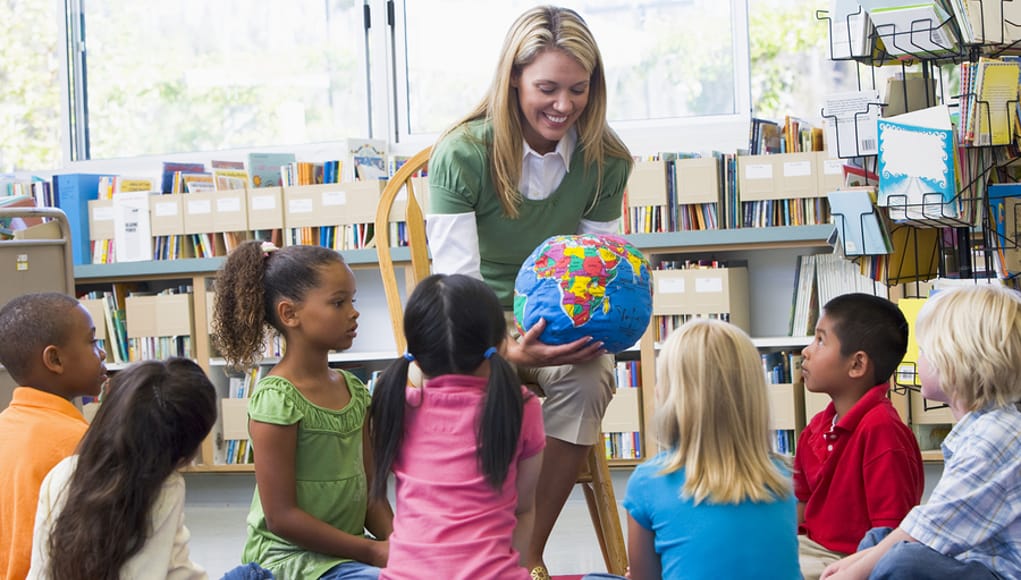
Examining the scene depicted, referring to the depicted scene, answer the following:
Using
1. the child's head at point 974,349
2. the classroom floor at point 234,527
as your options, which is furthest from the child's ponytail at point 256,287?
the classroom floor at point 234,527

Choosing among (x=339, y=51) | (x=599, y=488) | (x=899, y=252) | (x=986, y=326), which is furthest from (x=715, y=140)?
(x=986, y=326)

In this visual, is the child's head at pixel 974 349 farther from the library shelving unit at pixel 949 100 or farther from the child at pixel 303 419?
the child at pixel 303 419

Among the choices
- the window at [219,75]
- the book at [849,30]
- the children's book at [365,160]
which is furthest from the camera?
the window at [219,75]

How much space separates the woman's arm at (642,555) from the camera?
5.79ft

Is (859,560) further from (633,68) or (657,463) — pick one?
(633,68)

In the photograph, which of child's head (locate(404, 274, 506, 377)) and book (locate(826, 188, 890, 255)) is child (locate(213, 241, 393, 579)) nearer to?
child's head (locate(404, 274, 506, 377))

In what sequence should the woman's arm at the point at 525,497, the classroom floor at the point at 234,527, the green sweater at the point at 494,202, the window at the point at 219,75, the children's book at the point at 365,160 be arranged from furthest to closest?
the window at the point at 219,75 < the children's book at the point at 365,160 < the classroom floor at the point at 234,527 < the green sweater at the point at 494,202 < the woman's arm at the point at 525,497

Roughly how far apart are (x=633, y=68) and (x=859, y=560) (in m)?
3.28

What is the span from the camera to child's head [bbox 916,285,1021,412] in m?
1.79

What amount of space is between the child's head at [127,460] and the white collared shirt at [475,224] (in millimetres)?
633

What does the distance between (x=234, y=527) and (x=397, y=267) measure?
1.12m

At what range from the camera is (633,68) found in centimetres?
482

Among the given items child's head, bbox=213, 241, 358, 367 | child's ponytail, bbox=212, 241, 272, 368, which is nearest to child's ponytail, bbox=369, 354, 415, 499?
child's head, bbox=213, 241, 358, 367

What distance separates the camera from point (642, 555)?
1.78 m
